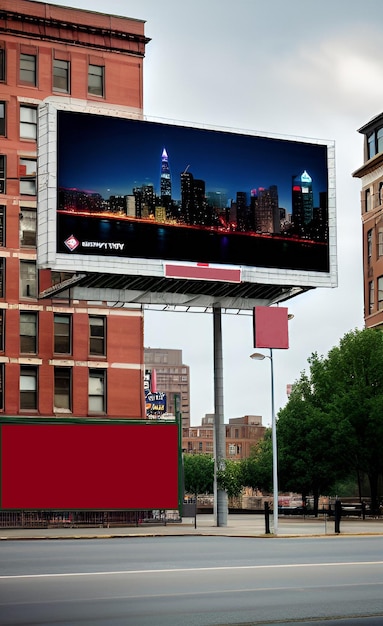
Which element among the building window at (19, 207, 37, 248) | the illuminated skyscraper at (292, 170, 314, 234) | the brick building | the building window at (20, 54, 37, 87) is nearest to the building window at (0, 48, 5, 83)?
the brick building

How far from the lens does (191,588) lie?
1792cm

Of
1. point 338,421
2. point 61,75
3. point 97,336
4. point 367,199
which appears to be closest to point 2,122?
point 61,75

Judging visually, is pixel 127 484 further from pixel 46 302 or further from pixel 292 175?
pixel 292 175

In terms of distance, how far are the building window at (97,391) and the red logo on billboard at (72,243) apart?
14656 millimetres

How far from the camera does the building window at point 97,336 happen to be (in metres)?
61.5

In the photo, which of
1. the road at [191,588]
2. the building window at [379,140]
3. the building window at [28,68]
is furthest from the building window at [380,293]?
the road at [191,588]

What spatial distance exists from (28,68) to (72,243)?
59.3ft

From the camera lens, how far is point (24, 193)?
61.2m

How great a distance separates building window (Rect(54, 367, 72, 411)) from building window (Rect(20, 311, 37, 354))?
189cm

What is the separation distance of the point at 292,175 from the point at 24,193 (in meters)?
16.1

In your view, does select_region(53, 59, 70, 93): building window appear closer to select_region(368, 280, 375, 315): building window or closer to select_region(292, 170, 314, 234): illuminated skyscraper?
select_region(292, 170, 314, 234): illuminated skyscraper

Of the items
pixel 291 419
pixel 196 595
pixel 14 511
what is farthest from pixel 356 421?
pixel 196 595

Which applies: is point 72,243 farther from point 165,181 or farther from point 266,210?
point 266,210

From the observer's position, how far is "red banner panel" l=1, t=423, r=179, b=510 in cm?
5156
